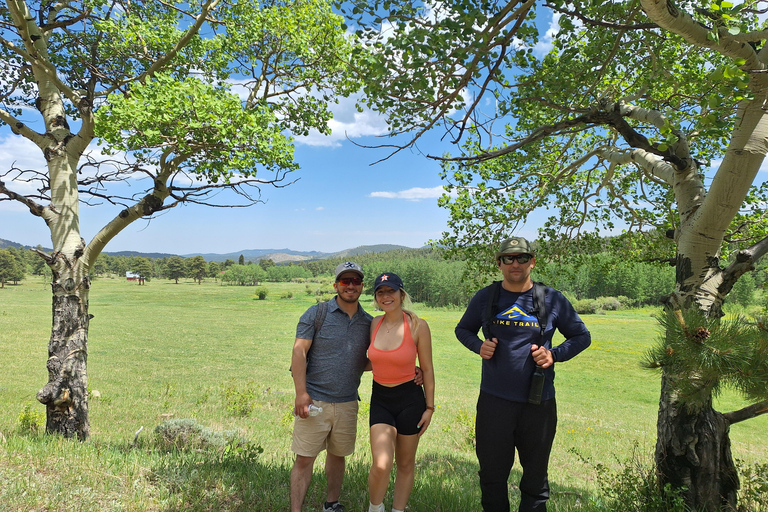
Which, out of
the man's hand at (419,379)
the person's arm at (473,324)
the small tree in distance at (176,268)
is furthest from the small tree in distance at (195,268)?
the person's arm at (473,324)

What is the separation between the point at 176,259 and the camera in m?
171

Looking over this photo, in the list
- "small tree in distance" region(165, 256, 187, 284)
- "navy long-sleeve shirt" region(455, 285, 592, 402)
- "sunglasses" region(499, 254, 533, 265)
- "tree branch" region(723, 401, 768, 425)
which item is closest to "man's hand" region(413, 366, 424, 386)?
"navy long-sleeve shirt" region(455, 285, 592, 402)

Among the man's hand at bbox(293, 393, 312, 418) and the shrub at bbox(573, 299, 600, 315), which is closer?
the man's hand at bbox(293, 393, 312, 418)

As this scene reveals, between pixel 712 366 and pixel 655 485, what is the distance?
2123 mm

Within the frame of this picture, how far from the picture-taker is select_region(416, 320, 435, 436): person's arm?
364 cm

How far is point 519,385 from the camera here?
338 cm

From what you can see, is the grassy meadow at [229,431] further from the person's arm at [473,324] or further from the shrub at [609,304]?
the shrub at [609,304]

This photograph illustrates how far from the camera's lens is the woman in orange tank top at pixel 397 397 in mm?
3551

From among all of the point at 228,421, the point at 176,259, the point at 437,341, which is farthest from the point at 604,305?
the point at 176,259

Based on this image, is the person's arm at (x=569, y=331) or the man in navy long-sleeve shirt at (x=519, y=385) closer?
the man in navy long-sleeve shirt at (x=519, y=385)

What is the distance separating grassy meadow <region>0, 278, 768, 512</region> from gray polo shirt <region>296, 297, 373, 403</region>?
1.22m

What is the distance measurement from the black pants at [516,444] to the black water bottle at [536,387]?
0.12 metres

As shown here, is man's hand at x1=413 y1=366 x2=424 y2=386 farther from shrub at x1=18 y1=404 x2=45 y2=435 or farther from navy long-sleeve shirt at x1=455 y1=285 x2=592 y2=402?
shrub at x1=18 y1=404 x2=45 y2=435

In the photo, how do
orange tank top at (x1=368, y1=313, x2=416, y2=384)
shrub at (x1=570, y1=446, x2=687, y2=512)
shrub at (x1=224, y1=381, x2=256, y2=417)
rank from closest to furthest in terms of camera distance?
orange tank top at (x1=368, y1=313, x2=416, y2=384)
shrub at (x1=570, y1=446, x2=687, y2=512)
shrub at (x1=224, y1=381, x2=256, y2=417)
